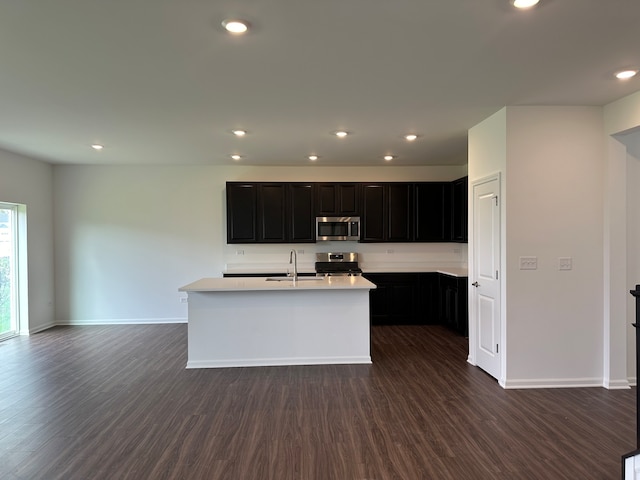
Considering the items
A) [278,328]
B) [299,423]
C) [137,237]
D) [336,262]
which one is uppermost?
[137,237]

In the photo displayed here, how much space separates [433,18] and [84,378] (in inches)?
177

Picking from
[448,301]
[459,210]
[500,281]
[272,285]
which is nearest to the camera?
[500,281]

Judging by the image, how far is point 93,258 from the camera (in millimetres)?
6598

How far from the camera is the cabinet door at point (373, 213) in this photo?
6.64 meters

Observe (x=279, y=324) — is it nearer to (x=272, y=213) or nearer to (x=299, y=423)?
(x=299, y=423)

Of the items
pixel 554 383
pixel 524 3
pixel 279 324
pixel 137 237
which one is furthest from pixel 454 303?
pixel 137 237

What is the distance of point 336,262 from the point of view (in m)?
6.81

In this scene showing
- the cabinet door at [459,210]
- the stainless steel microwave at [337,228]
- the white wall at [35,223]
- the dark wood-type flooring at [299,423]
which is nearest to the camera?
the dark wood-type flooring at [299,423]

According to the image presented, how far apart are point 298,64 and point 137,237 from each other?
504 centimetres

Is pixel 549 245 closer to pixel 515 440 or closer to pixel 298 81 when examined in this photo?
pixel 515 440

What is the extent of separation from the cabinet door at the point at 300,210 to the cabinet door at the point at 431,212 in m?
1.82

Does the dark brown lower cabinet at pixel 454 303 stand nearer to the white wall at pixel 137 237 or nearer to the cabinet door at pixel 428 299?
the cabinet door at pixel 428 299

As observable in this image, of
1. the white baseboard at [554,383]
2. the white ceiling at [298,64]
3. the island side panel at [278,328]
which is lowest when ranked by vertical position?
the white baseboard at [554,383]

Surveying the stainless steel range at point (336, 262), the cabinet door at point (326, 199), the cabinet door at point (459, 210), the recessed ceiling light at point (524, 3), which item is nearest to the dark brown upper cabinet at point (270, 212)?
the cabinet door at point (326, 199)
